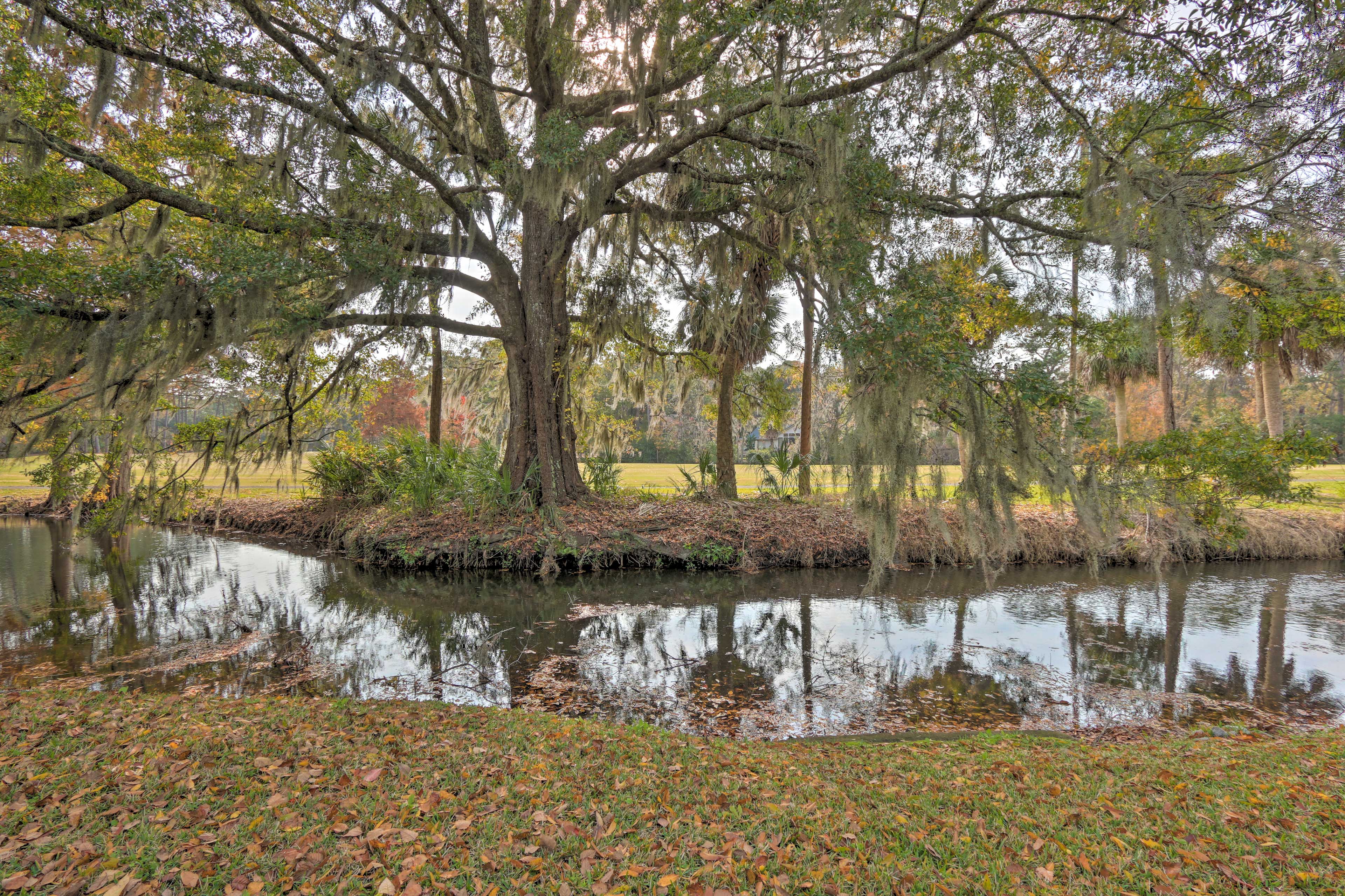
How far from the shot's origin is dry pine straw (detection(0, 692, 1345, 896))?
2322mm

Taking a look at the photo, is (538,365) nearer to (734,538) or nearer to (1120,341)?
(734,538)

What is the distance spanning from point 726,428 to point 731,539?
329 cm

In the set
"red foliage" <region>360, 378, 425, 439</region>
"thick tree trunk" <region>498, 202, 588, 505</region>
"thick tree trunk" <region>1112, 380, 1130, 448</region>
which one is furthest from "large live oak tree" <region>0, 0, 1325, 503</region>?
"red foliage" <region>360, 378, 425, 439</region>

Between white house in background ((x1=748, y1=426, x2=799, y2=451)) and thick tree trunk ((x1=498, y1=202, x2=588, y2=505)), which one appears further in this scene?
white house in background ((x1=748, y1=426, x2=799, y2=451))

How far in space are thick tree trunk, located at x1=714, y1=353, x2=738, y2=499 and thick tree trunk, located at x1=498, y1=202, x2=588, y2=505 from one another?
136 inches

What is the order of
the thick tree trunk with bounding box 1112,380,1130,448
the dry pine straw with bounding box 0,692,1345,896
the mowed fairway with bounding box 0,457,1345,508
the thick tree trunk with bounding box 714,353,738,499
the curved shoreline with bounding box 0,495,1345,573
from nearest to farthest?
1. the dry pine straw with bounding box 0,692,1345,896
2. the mowed fairway with bounding box 0,457,1345,508
3. the curved shoreline with bounding box 0,495,1345,573
4. the thick tree trunk with bounding box 714,353,738,499
5. the thick tree trunk with bounding box 1112,380,1130,448

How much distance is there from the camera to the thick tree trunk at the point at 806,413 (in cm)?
1237

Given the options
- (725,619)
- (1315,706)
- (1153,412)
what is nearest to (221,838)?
(725,619)

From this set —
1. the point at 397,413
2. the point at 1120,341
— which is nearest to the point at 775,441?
the point at 1120,341

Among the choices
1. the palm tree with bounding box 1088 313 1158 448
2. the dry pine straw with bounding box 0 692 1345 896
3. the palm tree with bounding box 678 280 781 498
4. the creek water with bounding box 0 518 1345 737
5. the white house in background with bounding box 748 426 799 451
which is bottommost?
the creek water with bounding box 0 518 1345 737

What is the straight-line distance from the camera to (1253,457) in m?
6.25

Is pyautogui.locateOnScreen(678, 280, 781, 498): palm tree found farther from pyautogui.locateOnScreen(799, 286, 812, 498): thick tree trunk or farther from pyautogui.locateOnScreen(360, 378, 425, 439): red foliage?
pyautogui.locateOnScreen(360, 378, 425, 439): red foliage

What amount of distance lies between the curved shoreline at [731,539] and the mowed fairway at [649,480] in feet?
2.88

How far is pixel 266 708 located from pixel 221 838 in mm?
1951
